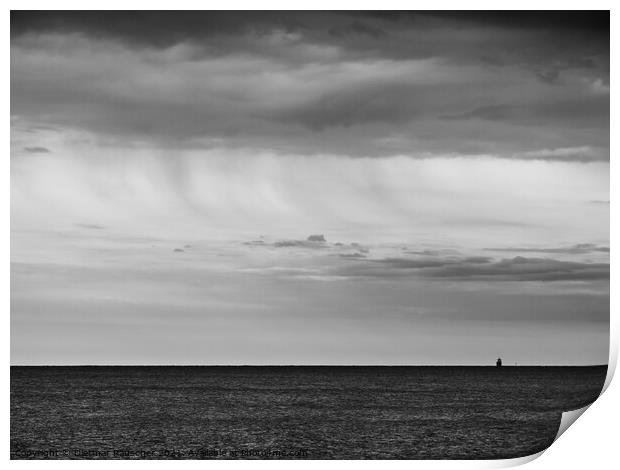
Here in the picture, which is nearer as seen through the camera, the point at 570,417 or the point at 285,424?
the point at 570,417

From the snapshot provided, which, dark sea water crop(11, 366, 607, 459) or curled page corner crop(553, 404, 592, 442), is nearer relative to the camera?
curled page corner crop(553, 404, 592, 442)

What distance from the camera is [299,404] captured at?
204 feet

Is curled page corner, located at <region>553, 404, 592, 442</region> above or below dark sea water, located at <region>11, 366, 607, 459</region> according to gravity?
above

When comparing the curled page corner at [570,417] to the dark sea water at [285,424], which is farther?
the dark sea water at [285,424]

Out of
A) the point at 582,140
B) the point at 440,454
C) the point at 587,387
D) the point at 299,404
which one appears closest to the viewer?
the point at 587,387

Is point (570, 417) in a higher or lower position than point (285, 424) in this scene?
higher

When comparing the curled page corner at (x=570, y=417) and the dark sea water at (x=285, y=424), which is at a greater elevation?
the curled page corner at (x=570, y=417)

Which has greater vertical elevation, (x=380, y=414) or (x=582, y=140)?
(x=582, y=140)
